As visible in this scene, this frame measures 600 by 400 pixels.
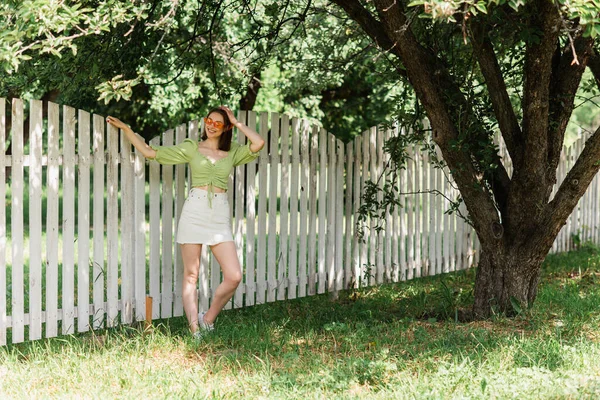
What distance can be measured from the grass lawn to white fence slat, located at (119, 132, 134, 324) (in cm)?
22

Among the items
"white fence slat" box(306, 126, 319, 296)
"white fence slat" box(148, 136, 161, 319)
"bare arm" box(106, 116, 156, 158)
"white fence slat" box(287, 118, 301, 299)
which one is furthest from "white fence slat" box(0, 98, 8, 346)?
"white fence slat" box(306, 126, 319, 296)

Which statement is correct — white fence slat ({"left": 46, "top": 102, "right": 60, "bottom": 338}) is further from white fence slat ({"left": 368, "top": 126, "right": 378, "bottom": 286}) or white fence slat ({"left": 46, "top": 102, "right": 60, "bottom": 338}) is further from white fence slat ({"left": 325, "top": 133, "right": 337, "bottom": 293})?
white fence slat ({"left": 368, "top": 126, "right": 378, "bottom": 286})

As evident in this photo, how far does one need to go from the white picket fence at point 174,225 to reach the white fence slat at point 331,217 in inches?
0.5

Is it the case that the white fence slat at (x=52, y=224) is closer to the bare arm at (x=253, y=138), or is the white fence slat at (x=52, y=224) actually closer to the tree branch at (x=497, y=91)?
the bare arm at (x=253, y=138)

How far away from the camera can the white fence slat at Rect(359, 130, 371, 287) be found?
868cm

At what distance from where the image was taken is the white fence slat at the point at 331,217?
329 inches

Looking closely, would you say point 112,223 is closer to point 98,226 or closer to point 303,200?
point 98,226

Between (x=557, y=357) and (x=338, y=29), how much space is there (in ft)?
23.5

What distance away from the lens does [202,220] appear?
6.59 metres

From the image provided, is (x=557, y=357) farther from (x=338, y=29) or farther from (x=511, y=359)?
(x=338, y=29)

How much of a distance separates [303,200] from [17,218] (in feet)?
9.71

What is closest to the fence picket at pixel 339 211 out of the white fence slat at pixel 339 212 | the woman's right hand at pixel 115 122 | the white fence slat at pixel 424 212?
the white fence slat at pixel 339 212

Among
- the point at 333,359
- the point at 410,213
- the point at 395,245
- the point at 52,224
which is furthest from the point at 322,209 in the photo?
the point at 52,224

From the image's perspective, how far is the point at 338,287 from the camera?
8539 mm
